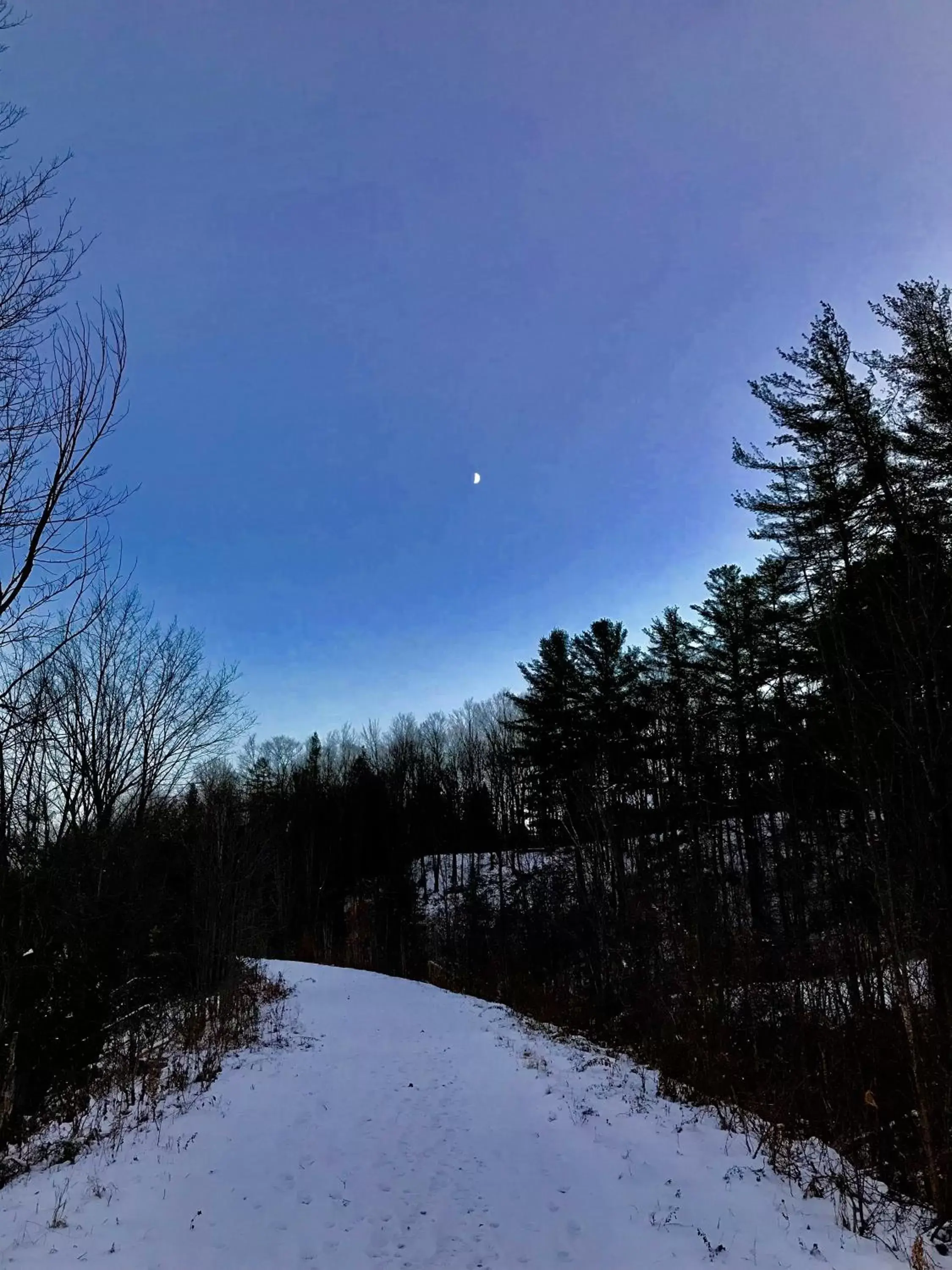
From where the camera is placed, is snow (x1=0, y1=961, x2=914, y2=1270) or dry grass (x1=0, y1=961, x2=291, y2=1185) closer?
snow (x1=0, y1=961, x2=914, y2=1270)

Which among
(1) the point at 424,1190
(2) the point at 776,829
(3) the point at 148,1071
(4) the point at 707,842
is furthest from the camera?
(4) the point at 707,842

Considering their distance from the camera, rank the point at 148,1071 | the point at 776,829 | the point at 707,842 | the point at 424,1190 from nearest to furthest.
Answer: the point at 424,1190 → the point at 148,1071 → the point at 776,829 → the point at 707,842

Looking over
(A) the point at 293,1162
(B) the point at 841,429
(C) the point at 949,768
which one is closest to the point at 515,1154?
(A) the point at 293,1162

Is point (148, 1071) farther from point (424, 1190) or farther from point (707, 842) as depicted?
point (707, 842)

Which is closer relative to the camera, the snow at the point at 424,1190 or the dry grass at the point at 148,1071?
the snow at the point at 424,1190

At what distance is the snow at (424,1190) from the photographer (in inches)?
195

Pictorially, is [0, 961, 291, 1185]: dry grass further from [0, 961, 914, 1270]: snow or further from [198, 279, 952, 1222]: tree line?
[198, 279, 952, 1222]: tree line

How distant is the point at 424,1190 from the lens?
20.4 feet

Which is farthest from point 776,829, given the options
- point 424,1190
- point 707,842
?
point 424,1190

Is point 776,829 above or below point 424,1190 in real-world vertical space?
above

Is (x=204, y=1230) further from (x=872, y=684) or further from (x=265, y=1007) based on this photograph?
(x=265, y=1007)

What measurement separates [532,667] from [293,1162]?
2661 centimetres

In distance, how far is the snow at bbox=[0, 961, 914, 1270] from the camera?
496 cm

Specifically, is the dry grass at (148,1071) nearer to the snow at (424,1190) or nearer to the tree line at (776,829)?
the snow at (424,1190)
